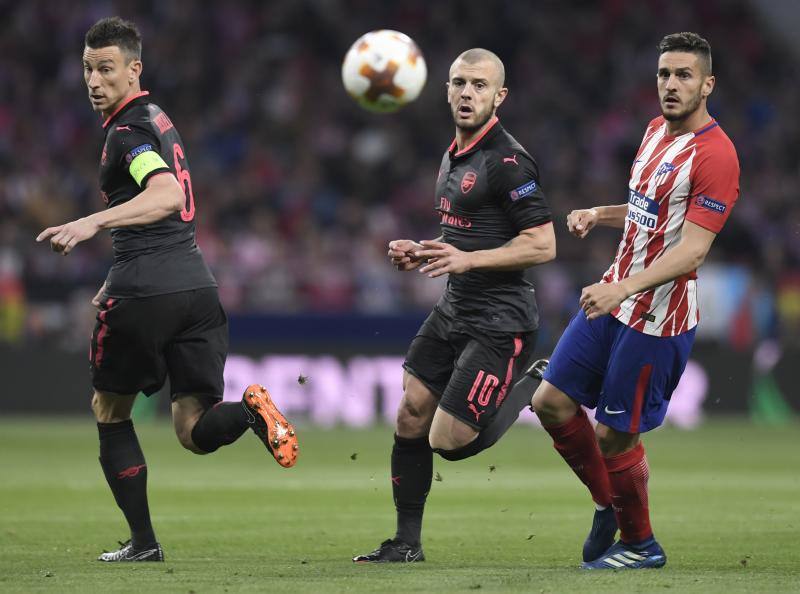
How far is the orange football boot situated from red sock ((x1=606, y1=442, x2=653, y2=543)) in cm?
146

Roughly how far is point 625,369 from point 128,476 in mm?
2386

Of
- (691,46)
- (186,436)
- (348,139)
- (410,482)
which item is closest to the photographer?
(691,46)

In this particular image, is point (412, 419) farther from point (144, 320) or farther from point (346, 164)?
point (346, 164)

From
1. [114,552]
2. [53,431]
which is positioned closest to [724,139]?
[114,552]

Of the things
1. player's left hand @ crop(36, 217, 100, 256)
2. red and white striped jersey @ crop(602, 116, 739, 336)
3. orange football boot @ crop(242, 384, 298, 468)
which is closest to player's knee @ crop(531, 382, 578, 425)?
red and white striped jersey @ crop(602, 116, 739, 336)

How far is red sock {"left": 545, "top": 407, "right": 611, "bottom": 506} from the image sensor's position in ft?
22.1

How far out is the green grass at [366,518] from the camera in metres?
5.93

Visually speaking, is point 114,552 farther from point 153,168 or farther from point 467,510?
point 467,510

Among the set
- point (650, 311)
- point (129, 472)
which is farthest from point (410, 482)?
point (650, 311)

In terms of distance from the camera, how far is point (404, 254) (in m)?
6.36

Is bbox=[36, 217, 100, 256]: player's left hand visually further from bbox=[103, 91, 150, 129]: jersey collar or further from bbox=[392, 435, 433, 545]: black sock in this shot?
bbox=[392, 435, 433, 545]: black sock

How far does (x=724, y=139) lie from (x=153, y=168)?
2.55 meters

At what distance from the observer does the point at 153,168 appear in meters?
6.34

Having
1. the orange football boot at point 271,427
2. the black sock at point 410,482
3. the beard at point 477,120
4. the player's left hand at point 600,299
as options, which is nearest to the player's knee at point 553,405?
the black sock at point 410,482
